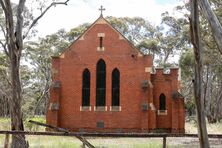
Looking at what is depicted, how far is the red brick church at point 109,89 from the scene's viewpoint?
33562 millimetres

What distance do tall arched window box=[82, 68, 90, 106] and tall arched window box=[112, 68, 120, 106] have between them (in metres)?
2.01

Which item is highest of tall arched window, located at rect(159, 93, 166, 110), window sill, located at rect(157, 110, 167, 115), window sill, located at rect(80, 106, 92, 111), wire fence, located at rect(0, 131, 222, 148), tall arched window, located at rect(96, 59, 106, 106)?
tall arched window, located at rect(96, 59, 106, 106)

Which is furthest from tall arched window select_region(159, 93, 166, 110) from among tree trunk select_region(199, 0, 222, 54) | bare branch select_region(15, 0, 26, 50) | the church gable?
tree trunk select_region(199, 0, 222, 54)

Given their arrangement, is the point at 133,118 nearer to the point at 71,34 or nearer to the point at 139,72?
the point at 139,72

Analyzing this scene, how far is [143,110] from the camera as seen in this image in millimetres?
32969

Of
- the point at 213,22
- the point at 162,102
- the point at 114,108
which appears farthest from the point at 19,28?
the point at 162,102

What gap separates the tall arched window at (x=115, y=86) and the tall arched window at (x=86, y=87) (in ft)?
6.61

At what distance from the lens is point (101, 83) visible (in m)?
34.2

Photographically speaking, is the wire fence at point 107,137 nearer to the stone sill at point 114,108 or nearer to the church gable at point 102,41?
the stone sill at point 114,108

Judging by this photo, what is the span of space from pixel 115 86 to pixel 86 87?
2344mm

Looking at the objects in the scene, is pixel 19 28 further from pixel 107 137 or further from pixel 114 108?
pixel 114 108

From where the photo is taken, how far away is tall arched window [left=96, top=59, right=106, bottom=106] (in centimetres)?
3406

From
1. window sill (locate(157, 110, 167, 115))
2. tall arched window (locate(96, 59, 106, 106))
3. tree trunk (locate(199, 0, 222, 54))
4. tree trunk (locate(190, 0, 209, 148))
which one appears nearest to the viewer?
tree trunk (locate(190, 0, 209, 148))

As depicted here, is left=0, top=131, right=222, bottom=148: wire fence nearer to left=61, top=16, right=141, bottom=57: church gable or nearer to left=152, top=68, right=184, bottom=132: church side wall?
left=61, top=16, right=141, bottom=57: church gable
